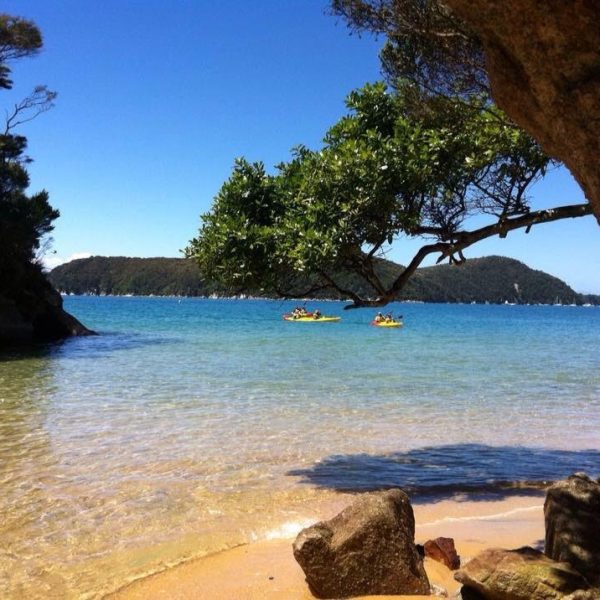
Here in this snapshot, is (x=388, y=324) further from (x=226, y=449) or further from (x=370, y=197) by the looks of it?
(x=370, y=197)

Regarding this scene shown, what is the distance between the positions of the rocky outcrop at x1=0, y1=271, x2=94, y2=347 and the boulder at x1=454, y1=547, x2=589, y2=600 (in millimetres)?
31701

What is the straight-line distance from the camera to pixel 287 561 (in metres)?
5.67

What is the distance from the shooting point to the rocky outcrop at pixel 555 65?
396cm

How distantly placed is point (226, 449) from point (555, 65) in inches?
310

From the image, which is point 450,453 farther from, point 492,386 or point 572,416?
point 492,386

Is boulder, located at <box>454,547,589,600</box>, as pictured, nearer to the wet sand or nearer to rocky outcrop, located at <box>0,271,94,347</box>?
the wet sand

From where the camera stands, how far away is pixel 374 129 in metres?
8.03

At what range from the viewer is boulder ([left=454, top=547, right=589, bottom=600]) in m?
3.89

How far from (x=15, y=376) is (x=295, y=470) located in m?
14.0

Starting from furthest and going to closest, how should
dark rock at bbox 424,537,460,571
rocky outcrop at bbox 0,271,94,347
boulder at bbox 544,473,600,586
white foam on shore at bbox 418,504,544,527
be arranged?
rocky outcrop at bbox 0,271,94,347 < white foam on shore at bbox 418,504,544,527 < dark rock at bbox 424,537,460,571 < boulder at bbox 544,473,600,586

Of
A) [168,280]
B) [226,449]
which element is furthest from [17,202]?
[168,280]

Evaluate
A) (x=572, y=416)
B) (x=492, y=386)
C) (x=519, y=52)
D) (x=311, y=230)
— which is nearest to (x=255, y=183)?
(x=311, y=230)

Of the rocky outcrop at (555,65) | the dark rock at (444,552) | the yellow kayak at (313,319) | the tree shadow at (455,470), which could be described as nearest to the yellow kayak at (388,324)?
the yellow kayak at (313,319)

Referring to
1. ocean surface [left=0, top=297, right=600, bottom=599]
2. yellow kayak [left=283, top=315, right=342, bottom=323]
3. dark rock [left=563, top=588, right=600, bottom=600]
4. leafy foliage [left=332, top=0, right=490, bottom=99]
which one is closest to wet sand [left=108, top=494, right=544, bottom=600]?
ocean surface [left=0, top=297, right=600, bottom=599]
